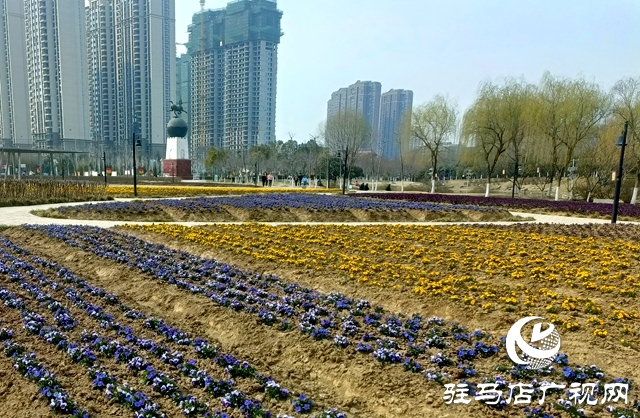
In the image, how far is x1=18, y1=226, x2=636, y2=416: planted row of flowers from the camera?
3682 millimetres

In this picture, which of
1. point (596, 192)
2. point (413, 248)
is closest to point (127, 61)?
point (596, 192)

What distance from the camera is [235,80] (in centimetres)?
8550

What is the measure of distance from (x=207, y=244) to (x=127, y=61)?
85.5 m

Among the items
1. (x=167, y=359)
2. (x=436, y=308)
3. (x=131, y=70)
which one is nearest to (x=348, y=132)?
(x=436, y=308)

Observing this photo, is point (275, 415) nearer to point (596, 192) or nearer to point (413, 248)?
point (413, 248)

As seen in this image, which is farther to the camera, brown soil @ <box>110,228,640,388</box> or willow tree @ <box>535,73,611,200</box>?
Result: willow tree @ <box>535,73,611,200</box>

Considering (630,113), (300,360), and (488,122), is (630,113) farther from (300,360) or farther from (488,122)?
(300,360)

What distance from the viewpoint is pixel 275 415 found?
312 centimetres

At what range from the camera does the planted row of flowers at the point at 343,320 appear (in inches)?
145

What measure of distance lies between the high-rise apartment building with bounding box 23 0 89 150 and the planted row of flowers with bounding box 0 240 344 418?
81.9 m

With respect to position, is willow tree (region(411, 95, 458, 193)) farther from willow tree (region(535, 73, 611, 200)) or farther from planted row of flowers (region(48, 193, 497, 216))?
planted row of flowers (region(48, 193, 497, 216))

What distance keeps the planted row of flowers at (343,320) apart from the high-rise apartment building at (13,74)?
87915 millimetres

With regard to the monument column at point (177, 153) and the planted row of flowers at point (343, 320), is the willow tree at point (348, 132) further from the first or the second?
the planted row of flowers at point (343, 320)

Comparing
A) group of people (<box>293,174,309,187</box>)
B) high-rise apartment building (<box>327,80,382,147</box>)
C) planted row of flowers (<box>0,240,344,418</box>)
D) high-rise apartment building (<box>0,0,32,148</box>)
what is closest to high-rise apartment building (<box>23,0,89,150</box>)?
high-rise apartment building (<box>0,0,32,148</box>)
